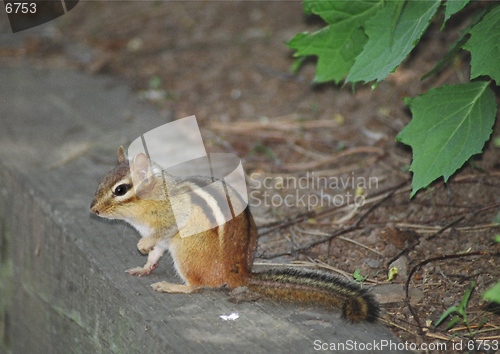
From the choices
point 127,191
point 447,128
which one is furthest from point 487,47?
point 127,191

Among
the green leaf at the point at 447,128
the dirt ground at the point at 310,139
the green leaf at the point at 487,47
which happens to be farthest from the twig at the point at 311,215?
the green leaf at the point at 487,47

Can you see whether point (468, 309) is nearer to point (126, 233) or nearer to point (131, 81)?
point (126, 233)

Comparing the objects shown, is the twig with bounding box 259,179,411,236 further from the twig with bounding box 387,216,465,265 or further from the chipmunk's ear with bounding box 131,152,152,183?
the chipmunk's ear with bounding box 131,152,152,183

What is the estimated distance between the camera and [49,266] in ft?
9.69

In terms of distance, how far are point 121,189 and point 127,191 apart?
0.03m

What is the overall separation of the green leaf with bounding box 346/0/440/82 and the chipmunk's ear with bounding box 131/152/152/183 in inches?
42.2

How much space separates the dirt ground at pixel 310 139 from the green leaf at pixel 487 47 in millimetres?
768

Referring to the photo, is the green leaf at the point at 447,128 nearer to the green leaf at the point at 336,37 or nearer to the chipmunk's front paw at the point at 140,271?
the green leaf at the point at 336,37

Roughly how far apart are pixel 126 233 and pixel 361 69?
153 centimetres

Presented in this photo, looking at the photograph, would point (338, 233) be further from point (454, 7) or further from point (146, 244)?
point (454, 7)

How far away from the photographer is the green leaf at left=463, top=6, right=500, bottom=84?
232 centimetres

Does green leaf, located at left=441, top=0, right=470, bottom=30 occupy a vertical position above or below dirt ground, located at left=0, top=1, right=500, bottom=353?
above

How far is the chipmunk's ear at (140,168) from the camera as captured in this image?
8.10ft

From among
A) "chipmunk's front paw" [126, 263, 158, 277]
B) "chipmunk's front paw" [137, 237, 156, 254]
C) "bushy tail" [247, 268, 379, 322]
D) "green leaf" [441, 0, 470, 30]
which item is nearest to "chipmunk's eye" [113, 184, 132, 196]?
"chipmunk's front paw" [137, 237, 156, 254]
